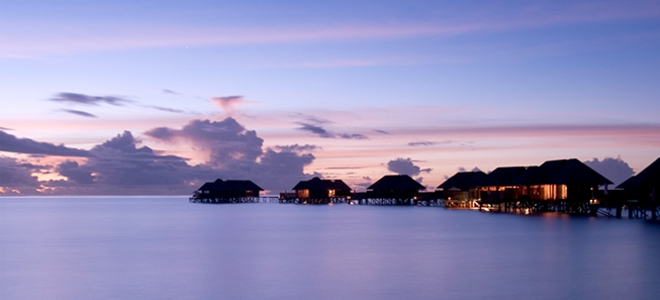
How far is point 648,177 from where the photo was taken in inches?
Result: 1831

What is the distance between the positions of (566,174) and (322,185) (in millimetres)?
57433

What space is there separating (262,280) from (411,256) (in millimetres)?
8827

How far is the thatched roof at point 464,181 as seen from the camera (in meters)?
79.1

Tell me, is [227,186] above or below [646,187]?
above

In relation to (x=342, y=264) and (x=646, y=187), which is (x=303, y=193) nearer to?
(x=646, y=187)

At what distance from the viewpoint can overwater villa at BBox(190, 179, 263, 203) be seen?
121 metres

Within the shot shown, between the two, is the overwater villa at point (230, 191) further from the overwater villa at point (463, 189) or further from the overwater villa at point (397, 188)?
the overwater villa at point (463, 189)

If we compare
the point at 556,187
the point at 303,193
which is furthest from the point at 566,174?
the point at 303,193

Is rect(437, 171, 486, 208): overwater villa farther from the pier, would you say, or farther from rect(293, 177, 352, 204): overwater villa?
rect(293, 177, 352, 204): overwater villa

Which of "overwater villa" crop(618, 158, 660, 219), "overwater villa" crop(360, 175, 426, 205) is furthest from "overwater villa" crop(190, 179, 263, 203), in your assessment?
"overwater villa" crop(618, 158, 660, 219)

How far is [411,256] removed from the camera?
3062 centimetres

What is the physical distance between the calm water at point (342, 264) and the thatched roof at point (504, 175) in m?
23.3

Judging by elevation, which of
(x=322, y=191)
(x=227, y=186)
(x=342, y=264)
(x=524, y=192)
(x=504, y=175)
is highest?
(x=504, y=175)

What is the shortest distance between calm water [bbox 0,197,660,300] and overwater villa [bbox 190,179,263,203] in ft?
248
